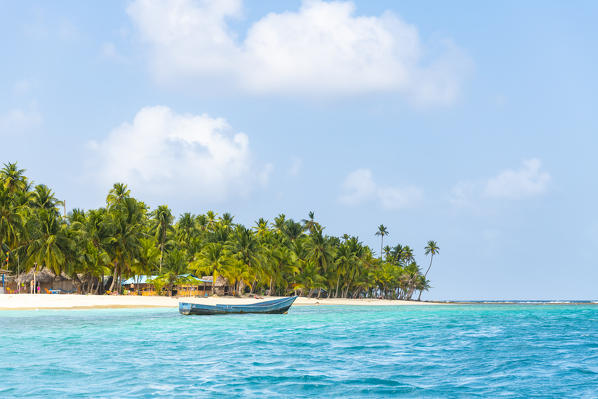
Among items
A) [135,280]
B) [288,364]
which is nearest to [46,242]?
[135,280]

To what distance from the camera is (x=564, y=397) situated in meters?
12.4

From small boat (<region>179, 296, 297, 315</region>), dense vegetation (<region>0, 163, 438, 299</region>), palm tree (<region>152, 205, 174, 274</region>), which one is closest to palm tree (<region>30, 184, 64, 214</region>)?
dense vegetation (<region>0, 163, 438, 299</region>)

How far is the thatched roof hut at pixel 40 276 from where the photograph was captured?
211 ft

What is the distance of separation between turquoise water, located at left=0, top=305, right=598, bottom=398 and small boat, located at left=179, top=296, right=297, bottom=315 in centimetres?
1525

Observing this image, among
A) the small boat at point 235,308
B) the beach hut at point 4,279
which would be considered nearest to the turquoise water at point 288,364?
the small boat at point 235,308

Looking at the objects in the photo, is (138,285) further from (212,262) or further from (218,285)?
(212,262)

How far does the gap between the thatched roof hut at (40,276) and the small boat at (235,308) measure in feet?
94.6

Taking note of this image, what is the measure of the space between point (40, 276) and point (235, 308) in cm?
3294

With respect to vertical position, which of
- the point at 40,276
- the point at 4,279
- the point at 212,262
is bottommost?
the point at 4,279

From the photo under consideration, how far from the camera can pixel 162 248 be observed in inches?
3022

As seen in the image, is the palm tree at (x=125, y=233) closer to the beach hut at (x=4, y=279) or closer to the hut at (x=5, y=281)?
the hut at (x=5, y=281)

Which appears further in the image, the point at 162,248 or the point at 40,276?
the point at 162,248

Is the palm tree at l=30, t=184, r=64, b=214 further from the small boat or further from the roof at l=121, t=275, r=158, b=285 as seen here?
the small boat

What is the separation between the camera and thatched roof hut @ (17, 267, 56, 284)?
211 feet
